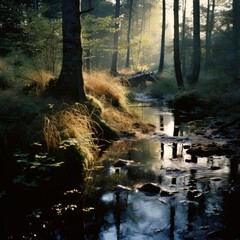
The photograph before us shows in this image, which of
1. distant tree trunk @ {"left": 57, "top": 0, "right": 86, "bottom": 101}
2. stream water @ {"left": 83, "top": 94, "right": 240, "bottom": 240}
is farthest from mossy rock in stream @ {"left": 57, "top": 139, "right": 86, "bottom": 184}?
distant tree trunk @ {"left": 57, "top": 0, "right": 86, "bottom": 101}

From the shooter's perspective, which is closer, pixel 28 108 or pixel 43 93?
pixel 28 108

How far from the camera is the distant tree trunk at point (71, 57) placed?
7.46 metres

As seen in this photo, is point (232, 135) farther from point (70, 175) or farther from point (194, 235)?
point (194, 235)

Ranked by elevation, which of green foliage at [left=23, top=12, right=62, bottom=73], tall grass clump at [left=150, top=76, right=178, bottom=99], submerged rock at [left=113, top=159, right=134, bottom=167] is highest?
green foliage at [left=23, top=12, right=62, bottom=73]

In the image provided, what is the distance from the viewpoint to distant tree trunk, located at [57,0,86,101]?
7457 millimetres

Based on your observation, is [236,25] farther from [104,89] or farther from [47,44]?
[47,44]

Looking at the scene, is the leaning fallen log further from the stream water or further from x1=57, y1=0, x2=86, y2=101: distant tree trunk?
the stream water

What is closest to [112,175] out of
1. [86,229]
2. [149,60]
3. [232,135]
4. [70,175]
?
[70,175]

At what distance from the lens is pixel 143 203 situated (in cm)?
417

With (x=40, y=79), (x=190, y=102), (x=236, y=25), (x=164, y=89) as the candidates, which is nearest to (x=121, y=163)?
(x=40, y=79)

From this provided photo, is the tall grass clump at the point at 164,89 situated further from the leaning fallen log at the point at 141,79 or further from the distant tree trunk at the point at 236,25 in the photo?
the distant tree trunk at the point at 236,25

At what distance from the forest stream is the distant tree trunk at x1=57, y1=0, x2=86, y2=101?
2.00 metres

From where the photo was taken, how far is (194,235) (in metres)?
3.35

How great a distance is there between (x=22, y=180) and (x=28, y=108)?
2.26 metres
